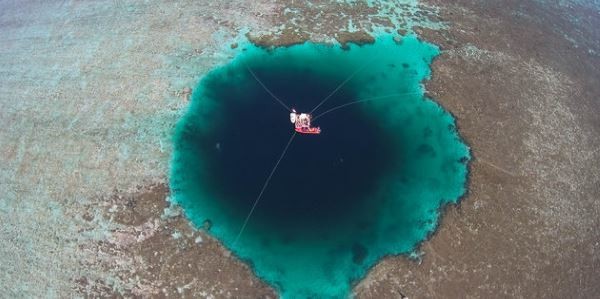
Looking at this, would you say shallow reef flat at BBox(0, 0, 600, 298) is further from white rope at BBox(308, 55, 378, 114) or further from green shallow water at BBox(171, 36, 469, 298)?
white rope at BBox(308, 55, 378, 114)

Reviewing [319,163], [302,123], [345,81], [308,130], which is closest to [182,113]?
[302,123]

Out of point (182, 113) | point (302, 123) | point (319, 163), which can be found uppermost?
point (302, 123)

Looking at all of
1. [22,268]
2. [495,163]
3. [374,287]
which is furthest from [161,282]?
[495,163]

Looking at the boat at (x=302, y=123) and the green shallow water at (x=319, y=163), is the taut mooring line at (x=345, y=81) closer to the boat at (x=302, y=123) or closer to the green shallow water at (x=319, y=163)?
the green shallow water at (x=319, y=163)

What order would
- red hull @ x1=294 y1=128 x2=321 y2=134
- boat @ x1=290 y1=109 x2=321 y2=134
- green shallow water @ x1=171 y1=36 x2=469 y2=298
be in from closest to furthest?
green shallow water @ x1=171 y1=36 x2=469 y2=298 < boat @ x1=290 y1=109 x2=321 y2=134 < red hull @ x1=294 y1=128 x2=321 y2=134

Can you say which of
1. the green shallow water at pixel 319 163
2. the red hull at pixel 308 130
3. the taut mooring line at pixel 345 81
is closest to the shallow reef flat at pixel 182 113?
the green shallow water at pixel 319 163

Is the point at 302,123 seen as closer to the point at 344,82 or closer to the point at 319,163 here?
the point at 319,163

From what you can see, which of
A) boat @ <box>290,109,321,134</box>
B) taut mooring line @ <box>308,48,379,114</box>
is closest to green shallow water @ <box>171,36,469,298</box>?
taut mooring line @ <box>308,48,379,114</box>

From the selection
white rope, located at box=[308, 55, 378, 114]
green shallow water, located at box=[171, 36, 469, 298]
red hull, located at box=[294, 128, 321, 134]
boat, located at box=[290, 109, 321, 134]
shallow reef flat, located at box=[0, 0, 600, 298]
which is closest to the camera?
shallow reef flat, located at box=[0, 0, 600, 298]
